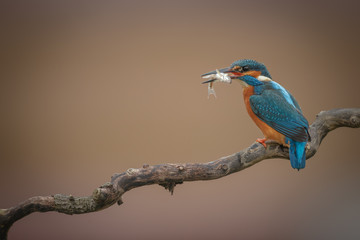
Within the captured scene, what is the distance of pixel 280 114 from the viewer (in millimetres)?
1295

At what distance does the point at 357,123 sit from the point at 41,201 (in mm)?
1191

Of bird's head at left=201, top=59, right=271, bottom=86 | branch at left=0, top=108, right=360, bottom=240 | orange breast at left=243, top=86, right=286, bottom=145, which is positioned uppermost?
bird's head at left=201, top=59, right=271, bottom=86

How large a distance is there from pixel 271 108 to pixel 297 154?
0.17m

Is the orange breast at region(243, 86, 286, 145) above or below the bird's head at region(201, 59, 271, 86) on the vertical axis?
below

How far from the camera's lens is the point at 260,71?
1.36 m

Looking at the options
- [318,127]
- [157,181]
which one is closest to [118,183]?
[157,181]

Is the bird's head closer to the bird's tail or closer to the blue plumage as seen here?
the blue plumage

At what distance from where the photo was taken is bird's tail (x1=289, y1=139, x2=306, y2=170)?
1.25 m

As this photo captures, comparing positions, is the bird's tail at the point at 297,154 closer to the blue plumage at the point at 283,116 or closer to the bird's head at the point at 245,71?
the blue plumage at the point at 283,116

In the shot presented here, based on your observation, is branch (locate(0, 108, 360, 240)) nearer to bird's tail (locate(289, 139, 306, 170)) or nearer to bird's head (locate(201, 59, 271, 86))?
bird's tail (locate(289, 139, 306, 170))

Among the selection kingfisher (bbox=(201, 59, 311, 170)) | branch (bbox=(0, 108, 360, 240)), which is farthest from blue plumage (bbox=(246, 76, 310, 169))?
branch (bbox=(0, 108, 360, 240))

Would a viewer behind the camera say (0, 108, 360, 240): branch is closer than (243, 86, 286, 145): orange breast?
Yes

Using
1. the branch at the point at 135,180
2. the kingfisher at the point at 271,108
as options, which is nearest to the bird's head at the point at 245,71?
the kingfisher at the point at 271,108

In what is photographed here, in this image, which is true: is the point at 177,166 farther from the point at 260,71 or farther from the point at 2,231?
the point at 2,231
